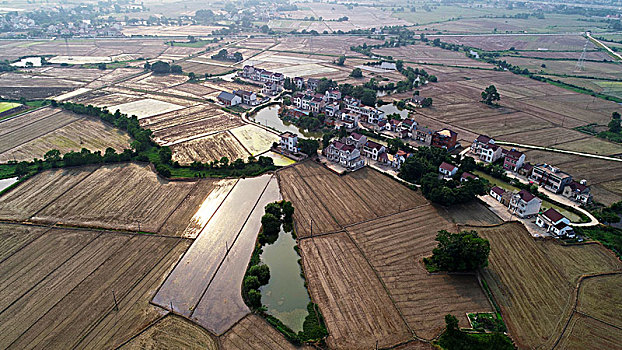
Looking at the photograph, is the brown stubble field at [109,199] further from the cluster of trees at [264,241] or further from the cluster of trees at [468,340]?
the cluster of trees at [468,340]

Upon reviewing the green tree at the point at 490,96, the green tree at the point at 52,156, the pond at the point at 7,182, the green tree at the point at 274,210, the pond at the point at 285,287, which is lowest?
the pond at the point at 285,287

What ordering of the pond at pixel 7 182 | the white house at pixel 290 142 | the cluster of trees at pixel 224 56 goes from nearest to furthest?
the pond at pixel 7 182 → the white house at pixel 290 142 → the cluster of trees at pixel 224 56

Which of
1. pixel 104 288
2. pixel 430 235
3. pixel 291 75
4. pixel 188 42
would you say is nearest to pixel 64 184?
pixel 104 288

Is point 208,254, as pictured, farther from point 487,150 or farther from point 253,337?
point 487,150

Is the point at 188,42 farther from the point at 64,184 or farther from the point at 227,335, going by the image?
the point at 227,335

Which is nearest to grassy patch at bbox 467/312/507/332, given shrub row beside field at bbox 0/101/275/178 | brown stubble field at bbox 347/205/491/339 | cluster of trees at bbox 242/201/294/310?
brown stubble field at bbox 347/205/491/339

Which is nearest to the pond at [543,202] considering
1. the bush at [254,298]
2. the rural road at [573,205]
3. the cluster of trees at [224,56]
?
the rural road at [573,205]
